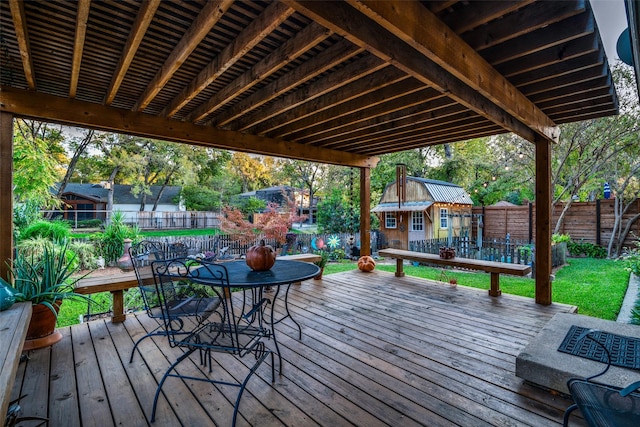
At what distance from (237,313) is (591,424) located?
3.23 metres

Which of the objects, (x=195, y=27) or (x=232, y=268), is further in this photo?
(x=232, y=268)

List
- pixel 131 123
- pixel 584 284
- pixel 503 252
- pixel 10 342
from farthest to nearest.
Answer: pixel 503 252, pixel 584 284, pixel 131 123, pixel 10 342

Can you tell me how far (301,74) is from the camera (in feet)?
8.38

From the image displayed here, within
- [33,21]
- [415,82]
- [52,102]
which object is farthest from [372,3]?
[52,102]

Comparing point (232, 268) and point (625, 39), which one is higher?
point (625, 39)

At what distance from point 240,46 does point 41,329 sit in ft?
9.71

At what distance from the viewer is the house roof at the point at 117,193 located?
2175 centimetres

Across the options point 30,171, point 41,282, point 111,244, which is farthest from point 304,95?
point 111,244

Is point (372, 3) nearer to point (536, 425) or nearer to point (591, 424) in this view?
point (591, 424)

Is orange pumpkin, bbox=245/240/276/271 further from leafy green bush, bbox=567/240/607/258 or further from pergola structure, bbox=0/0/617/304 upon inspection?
leafy green bush, bbox=567/240/607/258

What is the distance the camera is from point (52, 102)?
9.66 feet

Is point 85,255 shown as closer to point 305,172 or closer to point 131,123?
point 131,123

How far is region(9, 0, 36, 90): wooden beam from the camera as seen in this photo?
1.65 m

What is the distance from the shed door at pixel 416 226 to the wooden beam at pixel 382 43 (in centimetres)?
792
